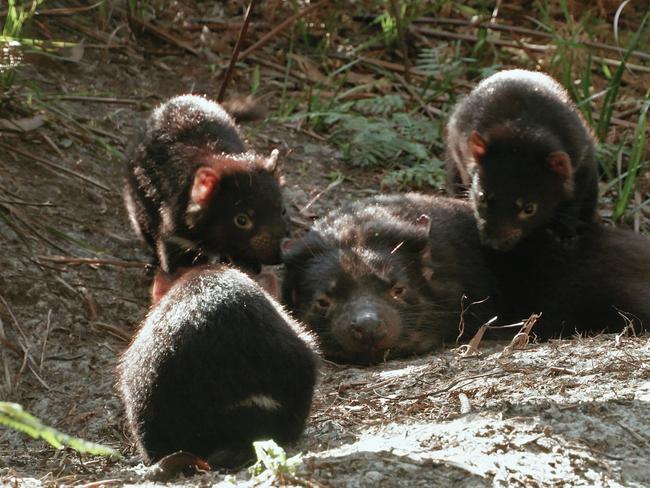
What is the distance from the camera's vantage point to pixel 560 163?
6.97 meters

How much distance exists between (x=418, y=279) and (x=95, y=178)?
2.53 m

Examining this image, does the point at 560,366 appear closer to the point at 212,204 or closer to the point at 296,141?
the point at 212,204

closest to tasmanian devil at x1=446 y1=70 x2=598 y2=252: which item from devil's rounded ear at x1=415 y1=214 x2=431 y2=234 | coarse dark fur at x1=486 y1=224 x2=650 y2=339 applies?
coarse dark fur at x1=486 y1=224 x2=650 y2=339

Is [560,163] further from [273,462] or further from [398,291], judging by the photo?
[273,462]

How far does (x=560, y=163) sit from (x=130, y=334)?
2857 mm

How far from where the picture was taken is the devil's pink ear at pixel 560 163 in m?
6.94

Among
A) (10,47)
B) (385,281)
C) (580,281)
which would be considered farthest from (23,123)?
(580,281)

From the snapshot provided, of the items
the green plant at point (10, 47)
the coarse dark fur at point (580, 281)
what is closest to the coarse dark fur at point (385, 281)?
the coarse dark fur at point (580, 281)

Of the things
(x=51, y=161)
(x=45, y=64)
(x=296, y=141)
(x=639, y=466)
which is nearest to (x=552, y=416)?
(x=639, y=466)

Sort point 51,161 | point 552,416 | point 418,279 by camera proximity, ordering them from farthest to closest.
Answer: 1. point 51,161
2. point 418,279
3. point 552,416

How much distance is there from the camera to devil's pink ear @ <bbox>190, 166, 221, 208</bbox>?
6863mm

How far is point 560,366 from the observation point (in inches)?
190

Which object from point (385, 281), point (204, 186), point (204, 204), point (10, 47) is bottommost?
point (385, 281)

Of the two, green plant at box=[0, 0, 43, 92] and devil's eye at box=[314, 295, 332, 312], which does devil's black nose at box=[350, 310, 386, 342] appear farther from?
green plant at box=[0, 0, 43, 92]
